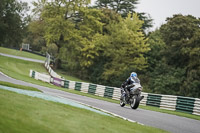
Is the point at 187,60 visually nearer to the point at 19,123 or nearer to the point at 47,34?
the point at 47,34

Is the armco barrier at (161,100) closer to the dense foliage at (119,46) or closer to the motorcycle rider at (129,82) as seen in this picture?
the motorcycle rider at (129,82)

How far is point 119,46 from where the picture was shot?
50.4 metres

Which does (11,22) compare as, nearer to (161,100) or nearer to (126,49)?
(126,49)

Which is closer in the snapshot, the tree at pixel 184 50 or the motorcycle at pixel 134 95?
the motorcycle at pixel 134 95

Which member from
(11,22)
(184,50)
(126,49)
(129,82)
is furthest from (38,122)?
(11,22)

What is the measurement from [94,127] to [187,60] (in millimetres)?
39580

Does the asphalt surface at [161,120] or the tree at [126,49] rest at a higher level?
the tree at [126,49]

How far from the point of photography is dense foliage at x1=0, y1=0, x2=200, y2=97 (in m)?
43.1

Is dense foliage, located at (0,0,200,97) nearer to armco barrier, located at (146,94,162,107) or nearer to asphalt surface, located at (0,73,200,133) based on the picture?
armco barrier, located at (146,94,162,107)

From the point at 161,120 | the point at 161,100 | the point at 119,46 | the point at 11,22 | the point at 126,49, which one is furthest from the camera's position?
the point at 11,22

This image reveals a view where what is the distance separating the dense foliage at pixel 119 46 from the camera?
43094 mm

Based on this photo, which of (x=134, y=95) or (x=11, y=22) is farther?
(x=11, y=22)

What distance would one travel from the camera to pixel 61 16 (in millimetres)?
53250

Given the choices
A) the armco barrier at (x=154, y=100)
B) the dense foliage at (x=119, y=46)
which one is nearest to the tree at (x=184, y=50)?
the dense foliage at (x=119, y=46)
